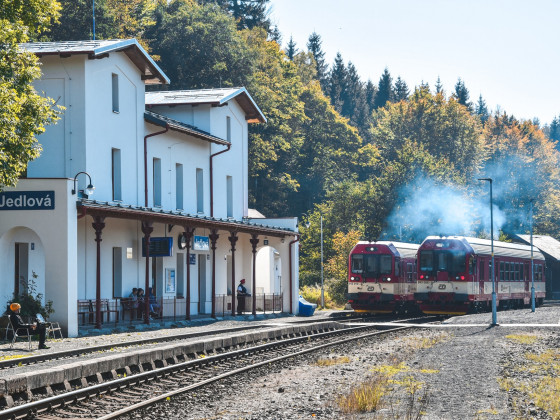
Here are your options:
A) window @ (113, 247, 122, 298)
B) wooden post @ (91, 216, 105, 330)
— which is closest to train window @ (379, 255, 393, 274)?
window @ (113, 247, 122, 298)

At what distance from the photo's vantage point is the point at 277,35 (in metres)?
121

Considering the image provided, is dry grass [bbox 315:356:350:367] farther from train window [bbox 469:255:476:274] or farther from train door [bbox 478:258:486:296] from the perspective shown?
train door [bbox 478:258:486:296]

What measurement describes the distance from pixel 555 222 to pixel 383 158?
19143mm

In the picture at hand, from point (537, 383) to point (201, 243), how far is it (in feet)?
73.1

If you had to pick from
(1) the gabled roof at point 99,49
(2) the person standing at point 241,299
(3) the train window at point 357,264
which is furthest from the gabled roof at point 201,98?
(3) the train window at point 357,264

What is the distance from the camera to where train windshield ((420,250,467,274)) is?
125 ft

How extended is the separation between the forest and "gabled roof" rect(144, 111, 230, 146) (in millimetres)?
9378

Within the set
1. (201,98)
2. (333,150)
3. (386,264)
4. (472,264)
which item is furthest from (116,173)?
(333,150)

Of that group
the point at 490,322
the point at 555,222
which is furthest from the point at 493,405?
the point at 555,222

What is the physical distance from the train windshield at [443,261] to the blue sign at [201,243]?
9.02 metres

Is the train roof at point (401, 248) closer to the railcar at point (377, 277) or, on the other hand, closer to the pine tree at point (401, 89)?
the railcar at point (377, 277)

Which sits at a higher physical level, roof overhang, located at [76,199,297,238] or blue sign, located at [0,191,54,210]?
blue sign, located at [0,191,54,210]

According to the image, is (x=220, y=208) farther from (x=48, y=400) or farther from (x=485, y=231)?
(x=485, y=231)

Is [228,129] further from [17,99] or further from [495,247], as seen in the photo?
[17,99]
